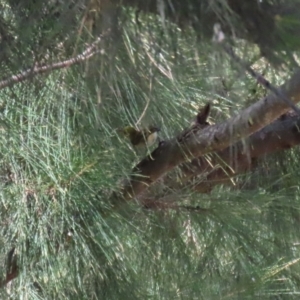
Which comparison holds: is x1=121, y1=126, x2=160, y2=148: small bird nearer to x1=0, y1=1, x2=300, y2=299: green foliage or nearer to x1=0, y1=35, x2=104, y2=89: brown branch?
x1=0, y1=1, x2=300, y2=299: green foliage

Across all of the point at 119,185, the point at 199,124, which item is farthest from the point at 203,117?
the point at 119,185

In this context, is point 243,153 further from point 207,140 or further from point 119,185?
point 119,185

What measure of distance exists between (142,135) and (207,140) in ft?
0.35

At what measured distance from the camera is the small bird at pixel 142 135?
1.71 feet

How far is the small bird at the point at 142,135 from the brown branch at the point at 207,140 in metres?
0.01

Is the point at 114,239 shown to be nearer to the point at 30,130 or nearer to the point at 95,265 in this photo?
the point at 95,265

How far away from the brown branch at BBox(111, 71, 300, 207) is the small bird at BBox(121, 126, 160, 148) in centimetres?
1

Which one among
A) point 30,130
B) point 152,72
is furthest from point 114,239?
point 152,72

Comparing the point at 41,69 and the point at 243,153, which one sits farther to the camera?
the point at 243,153

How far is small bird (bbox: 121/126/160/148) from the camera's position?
520 millimetres

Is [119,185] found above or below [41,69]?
below

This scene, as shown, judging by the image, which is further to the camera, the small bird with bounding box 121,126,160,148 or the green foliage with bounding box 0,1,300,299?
the small bird with bounding box 121,126,160,148

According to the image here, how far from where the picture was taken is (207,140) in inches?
17.3

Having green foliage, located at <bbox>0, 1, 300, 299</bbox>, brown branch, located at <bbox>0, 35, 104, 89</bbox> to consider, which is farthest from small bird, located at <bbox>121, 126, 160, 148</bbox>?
brown branch, located at <bbox>0, 35, 104, 89</bbox>
